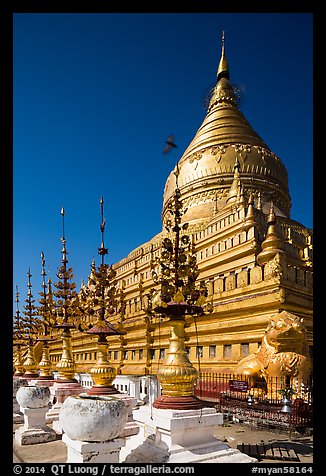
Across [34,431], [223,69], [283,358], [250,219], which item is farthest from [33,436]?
[223,69]

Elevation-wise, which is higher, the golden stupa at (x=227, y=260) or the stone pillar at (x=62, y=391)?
the golden stupa at (x=227, y=260)

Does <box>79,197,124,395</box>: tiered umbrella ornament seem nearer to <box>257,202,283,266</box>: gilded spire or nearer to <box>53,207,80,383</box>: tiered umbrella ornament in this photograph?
<box>53,207,80,383</box>: tiered umbrella ornament

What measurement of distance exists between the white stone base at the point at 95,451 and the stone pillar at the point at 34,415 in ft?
15.4

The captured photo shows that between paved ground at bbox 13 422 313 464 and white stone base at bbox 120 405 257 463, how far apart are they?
1.15 meters

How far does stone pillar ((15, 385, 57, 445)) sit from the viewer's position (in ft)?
32.5

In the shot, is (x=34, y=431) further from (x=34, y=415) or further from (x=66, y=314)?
(x=66, y=314)

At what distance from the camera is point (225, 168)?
110ft

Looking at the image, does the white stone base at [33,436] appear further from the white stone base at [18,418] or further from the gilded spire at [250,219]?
the gilded spire at [250,219]

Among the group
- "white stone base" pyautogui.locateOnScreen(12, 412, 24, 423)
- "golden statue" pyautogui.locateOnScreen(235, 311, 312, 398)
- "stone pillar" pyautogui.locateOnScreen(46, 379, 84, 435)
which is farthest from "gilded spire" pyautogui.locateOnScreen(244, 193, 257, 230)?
"white stone base" pyautogui.locateOnScreen(12, 412, 24, 423)

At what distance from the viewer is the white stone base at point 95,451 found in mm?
5508

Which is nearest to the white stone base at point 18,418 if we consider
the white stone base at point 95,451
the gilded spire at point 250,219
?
the white stone base at point 95,451
